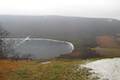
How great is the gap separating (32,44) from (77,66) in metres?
49.9

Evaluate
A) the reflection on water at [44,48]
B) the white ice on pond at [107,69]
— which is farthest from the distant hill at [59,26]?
the white ice on pond at [107,69]

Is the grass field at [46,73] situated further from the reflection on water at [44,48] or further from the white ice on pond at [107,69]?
Result: the reflection on water at [44,48]

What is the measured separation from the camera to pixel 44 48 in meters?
77.6

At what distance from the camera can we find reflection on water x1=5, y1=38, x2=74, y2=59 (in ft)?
221

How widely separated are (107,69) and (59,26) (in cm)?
8842

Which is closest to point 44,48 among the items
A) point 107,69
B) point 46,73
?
point 46,73

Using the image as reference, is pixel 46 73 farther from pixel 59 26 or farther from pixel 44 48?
pixel 59 26

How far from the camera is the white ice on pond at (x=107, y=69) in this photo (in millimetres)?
26484

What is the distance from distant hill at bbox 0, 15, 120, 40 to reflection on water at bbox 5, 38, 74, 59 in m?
6.91

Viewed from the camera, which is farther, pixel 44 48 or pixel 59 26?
pixel 59 26

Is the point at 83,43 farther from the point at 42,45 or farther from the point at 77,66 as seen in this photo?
the point at 77,66

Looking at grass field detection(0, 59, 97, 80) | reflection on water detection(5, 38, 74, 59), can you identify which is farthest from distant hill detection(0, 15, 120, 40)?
grass field detection(0, 59, 97, 80)

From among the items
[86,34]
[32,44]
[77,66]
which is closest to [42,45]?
[32,44]

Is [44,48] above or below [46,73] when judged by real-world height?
below
